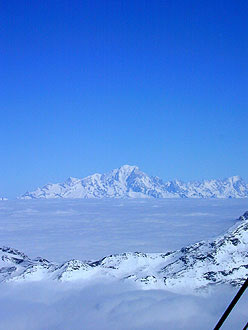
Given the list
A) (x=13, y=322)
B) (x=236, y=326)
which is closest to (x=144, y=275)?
(x=236, y=326)

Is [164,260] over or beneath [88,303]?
over

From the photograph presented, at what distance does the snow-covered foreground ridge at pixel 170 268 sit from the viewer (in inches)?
6516

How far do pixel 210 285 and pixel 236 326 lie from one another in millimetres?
29648

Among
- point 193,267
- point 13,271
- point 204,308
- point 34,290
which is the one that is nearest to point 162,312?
point 204,308

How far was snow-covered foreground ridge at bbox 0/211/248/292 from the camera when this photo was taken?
166 metres

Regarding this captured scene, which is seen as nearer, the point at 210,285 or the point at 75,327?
the point at 75,327

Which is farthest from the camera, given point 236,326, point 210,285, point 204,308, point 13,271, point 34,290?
point 13,271

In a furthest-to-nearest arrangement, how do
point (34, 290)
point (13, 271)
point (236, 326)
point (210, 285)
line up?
point (13, 271)
point (34, 290)
point (210, 285)
point (236, 326)

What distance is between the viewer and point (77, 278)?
17800 cm

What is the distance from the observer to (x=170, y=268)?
17875cm

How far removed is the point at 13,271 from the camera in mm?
189625

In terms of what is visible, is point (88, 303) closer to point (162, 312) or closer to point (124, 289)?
point (124, 289)

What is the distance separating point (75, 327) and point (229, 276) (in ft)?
239

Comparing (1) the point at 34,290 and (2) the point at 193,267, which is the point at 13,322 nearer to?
(1) the point at 34,290
